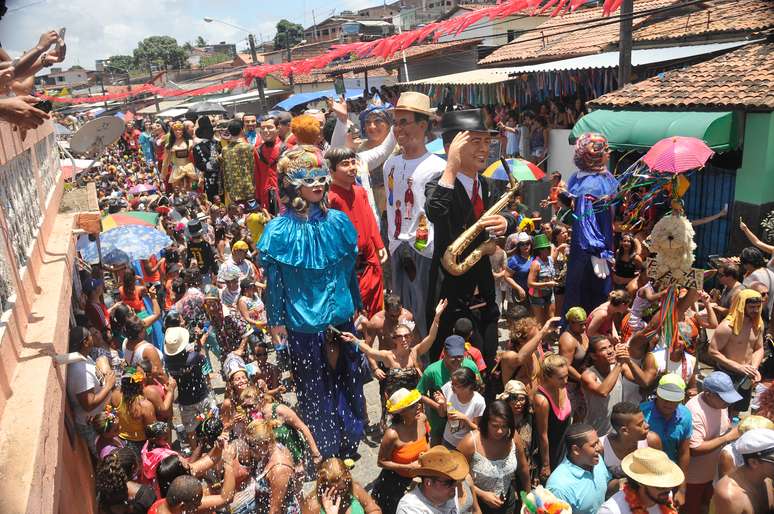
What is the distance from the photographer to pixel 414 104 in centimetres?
559

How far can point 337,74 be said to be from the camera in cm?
2366

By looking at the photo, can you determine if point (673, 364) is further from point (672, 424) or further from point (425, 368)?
point (425, 368)

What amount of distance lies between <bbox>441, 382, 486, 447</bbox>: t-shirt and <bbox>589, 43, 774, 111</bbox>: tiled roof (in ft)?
20.5

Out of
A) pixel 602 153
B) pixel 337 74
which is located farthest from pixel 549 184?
pixel 337 74

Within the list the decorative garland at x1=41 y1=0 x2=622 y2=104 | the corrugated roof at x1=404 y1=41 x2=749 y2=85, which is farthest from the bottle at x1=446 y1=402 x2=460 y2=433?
the corrugated roof at x1=404 y1=41 x2=749 y2=85

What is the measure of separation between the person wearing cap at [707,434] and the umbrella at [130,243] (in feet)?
18.8

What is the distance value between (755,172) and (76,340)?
324 inches

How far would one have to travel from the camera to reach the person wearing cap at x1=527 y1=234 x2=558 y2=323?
691 cm

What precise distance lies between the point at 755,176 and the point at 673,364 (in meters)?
4.89

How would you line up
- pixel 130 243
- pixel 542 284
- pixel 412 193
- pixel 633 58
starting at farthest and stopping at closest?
pixel 633 58, pixel 130 243, pixel 542 284, pixel 412 193

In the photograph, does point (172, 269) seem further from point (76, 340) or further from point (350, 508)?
point (350, 508)

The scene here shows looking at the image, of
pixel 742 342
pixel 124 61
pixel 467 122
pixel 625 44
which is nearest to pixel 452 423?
pixel 467 122

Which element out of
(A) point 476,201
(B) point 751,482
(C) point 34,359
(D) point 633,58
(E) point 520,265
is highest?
(D) point 633,58

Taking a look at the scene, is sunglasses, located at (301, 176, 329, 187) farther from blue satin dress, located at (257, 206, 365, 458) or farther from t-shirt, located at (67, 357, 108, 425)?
t-shirt, located at (67, 357, 108, 425)
